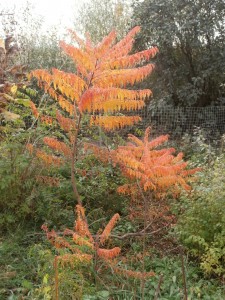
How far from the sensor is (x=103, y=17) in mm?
14000

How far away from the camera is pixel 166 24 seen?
38.4ft

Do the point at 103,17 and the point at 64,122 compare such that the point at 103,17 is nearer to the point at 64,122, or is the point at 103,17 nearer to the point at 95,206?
the point at 95,206

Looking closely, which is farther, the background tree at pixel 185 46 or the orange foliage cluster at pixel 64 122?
the background tree at pixel 185 46

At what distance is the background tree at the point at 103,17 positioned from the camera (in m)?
13.7

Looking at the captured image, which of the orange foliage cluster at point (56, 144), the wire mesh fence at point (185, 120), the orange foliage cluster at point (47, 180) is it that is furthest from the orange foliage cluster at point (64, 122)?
the wire mesh fence at point (185, 120)

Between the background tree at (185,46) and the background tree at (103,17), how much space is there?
122cm

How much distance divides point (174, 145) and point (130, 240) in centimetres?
589

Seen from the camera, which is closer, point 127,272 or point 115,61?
point 127,272

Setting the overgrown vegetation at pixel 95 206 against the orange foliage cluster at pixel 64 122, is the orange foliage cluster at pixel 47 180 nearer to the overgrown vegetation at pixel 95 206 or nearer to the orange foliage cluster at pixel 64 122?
the overgrown vegetation at pixel 95 206

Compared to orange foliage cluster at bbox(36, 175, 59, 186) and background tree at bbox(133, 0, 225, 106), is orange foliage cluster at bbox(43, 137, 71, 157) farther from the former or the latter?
background tree at bbox(133, 0, 225, 106)

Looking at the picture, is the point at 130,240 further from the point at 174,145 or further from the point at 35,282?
the point at 174,145

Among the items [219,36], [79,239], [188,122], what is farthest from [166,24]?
[79,239]

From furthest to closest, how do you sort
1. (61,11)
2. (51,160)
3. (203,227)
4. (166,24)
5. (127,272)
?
(61,11), (166,24), (51,160), (203,227), (127,272)

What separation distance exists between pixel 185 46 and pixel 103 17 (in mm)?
3256
